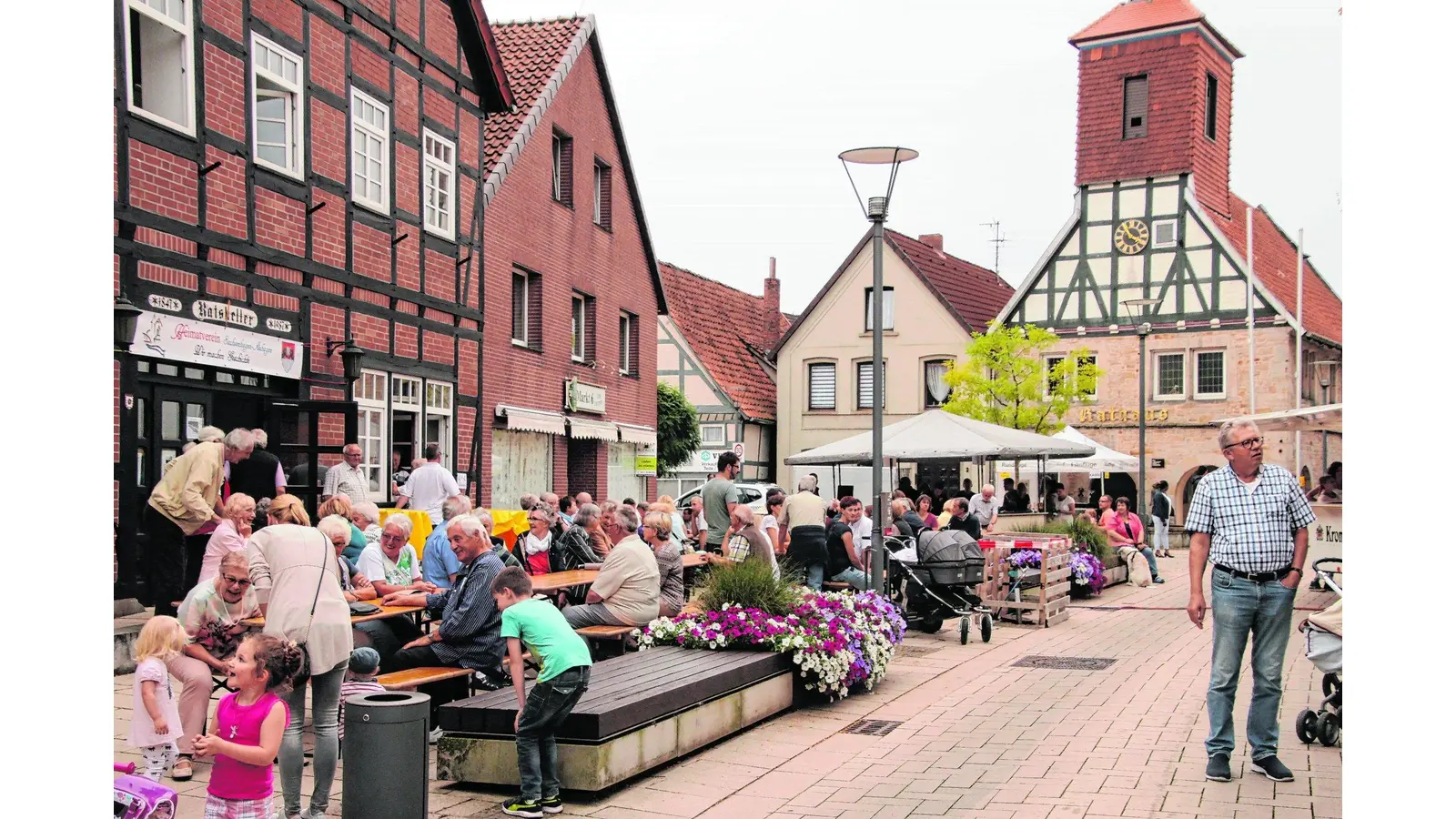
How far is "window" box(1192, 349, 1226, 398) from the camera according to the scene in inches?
1578

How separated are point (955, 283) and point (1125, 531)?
23.9 m

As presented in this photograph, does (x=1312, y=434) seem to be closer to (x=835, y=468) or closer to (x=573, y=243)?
(x=835, y=468)

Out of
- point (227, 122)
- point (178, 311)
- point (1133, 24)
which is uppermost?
point (1133, 24)

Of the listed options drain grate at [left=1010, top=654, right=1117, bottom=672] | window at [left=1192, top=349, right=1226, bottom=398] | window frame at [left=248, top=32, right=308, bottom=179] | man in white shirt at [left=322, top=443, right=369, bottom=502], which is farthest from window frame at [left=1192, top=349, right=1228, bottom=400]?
window frame at [left=248, top=32, right=308, bottom=179]

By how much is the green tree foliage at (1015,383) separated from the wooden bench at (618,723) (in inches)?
1133

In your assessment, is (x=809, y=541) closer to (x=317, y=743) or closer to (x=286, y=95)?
(x=286, y=95)

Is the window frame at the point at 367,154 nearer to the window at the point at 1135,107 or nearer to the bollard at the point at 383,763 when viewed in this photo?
the bollard at the point at 383,763

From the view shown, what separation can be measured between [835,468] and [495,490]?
20810 millimetres

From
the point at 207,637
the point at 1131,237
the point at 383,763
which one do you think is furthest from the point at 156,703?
the point at 1131,237

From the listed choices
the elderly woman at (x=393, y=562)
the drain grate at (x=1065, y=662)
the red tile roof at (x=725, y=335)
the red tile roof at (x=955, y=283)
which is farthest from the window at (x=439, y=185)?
the red tile roof at (x=955, y=283)

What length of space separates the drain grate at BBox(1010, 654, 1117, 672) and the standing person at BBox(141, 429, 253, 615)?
282 inches

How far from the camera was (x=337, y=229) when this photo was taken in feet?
53.3

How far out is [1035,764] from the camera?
27.0ft
